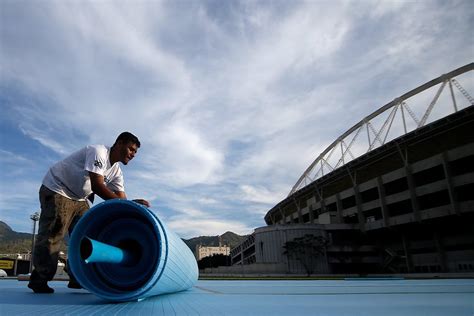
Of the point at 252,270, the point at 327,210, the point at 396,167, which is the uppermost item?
the point at 396,167

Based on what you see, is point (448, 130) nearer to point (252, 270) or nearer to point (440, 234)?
point (440, 234)

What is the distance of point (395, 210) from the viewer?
133ft

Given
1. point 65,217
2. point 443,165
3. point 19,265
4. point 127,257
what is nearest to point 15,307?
point 127,257

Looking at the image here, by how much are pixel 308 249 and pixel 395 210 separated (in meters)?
12.4

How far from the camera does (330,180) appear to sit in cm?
4794

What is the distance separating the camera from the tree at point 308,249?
4412cm

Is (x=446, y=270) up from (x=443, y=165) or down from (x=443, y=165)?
down

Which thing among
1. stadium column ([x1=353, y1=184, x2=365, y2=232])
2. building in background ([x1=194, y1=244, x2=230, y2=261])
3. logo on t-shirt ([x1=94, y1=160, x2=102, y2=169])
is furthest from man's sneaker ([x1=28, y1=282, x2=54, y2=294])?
building in background ([x1=194, y1=244, x2=230, y2=261])

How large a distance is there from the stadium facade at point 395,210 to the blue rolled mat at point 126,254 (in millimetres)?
34861

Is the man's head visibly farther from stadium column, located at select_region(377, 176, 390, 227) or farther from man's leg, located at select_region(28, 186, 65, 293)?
stadium column, located at select_region(377, 176, 390, 227)

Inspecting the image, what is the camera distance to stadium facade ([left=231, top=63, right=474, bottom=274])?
1257 inches

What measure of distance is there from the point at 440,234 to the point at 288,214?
32.5 meters

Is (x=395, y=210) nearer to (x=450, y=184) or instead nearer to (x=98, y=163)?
(x=450, y=184)

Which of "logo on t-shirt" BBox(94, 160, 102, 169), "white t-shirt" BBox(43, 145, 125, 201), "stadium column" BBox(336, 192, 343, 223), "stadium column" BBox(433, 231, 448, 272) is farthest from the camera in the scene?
"stadium column" BBox(336, 192, 343, 223)
